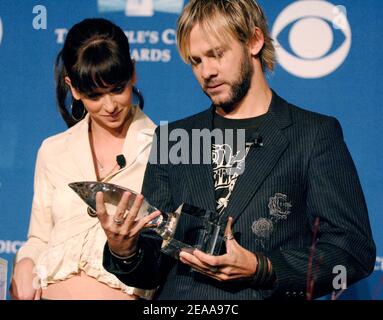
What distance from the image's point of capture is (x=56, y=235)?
8.66ft

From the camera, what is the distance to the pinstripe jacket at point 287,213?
2129 mm

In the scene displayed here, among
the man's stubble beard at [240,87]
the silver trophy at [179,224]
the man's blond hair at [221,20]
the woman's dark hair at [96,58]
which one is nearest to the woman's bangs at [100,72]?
the woman's dark hair at [96,58]

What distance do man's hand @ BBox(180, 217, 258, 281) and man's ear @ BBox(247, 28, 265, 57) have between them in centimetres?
58

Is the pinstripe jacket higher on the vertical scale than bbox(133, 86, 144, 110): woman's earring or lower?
lower

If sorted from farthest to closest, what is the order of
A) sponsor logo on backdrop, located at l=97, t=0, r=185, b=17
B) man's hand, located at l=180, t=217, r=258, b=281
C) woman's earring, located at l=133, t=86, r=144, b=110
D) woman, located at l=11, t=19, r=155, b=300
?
1. sponsor logo on backdrop, located at l=97, t=0, r=185, b=17
2. woman's earring, located at l=133, t=86, r=144, b=110
3. woman, located at l=11, t=19, r=155, b=300
4. man's hand, located at l=180, t=217, r=258, b=281

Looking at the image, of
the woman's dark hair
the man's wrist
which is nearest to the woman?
the woman's dark hair

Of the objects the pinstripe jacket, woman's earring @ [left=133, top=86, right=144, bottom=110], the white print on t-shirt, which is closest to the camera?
the pinstripe jacket

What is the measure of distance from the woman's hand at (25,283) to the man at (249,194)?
0.44 meters

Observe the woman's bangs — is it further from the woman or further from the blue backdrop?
the blue backdrop

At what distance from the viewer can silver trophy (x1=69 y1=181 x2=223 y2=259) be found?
211cm

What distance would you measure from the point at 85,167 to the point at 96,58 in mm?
361

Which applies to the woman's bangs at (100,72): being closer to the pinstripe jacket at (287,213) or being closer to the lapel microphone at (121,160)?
the lapel microphone at (121,160)

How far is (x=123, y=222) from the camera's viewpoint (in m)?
2.15
